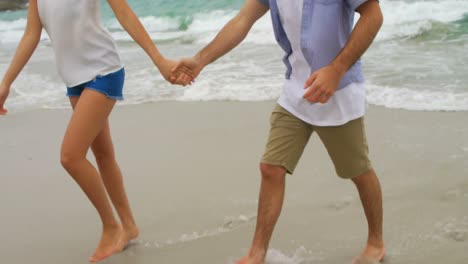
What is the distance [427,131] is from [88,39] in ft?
10.1

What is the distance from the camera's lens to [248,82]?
7.36 metres

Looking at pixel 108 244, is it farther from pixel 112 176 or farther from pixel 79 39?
pixel 79 39

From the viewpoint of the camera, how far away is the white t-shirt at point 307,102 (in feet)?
8.89

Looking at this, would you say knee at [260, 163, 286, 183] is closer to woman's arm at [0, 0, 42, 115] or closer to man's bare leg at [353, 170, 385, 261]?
man's bare leg at [353, 170, 385, 261]

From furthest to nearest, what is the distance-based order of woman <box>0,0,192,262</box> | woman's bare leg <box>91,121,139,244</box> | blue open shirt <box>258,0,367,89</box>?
woman's bare leg <box>91,121,139,244</box>
woman <box>0,0,192,262</box>
blue open shirt <box>258,0,367,89</box>

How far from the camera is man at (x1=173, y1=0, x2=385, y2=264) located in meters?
2.51

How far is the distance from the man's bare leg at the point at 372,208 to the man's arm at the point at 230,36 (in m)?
0.88

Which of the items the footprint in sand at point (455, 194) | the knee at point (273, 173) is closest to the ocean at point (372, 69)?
the footprint in sand at point (455, 194)

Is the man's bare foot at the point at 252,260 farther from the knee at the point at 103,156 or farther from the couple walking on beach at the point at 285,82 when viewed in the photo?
the knee at the point at 103,156

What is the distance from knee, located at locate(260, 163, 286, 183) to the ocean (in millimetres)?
3155

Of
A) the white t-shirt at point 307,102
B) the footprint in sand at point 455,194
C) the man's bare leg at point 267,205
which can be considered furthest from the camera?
the footprint in sand at point 455,194

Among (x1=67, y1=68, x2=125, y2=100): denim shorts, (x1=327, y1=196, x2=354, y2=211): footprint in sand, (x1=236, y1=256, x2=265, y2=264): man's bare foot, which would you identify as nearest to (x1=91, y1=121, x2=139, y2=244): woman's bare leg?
(x1=67, y1=68, x2=125, y2=100): denim shorts

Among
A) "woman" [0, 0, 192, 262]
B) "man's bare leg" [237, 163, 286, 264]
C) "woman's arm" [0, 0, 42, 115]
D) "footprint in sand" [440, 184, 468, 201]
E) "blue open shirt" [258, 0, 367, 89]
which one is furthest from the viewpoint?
"footprint in sand" [440, 184, 468, 201]

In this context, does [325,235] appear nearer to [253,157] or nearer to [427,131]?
[253,157]
